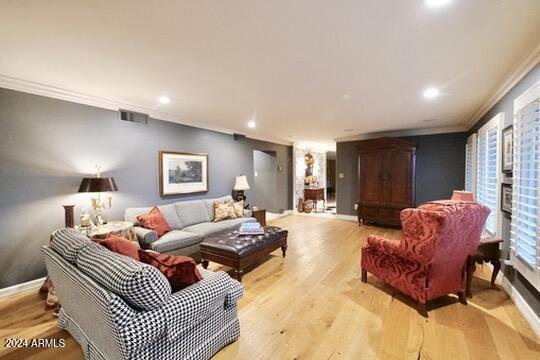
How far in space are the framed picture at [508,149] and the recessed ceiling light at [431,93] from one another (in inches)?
34.5

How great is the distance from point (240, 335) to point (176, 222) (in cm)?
236

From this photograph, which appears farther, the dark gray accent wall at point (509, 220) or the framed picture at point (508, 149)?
the framed picture at point (508, 149)

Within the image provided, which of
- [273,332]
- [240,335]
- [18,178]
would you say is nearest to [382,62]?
[273,332]

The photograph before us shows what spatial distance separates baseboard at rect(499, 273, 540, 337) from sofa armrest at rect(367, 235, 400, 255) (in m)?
1.15

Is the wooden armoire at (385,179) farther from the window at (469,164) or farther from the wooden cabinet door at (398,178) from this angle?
the window at (469,164)

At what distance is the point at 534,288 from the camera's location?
2.05 metres

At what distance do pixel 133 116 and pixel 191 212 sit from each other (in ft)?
5.96

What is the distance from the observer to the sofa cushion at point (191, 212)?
157 inches

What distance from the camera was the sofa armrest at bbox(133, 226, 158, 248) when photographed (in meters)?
3.07

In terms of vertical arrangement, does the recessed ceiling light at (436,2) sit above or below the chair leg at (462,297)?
above

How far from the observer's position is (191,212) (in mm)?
4117

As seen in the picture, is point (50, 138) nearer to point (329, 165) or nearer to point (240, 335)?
point (240, 335)

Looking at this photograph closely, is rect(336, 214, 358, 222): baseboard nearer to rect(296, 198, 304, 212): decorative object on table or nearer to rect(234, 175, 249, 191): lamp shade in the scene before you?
rect(296, 198, 304, 212): decorative object on table

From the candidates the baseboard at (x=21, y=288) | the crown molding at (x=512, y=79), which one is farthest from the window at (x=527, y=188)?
the baseboard at (x=21, y=288)
